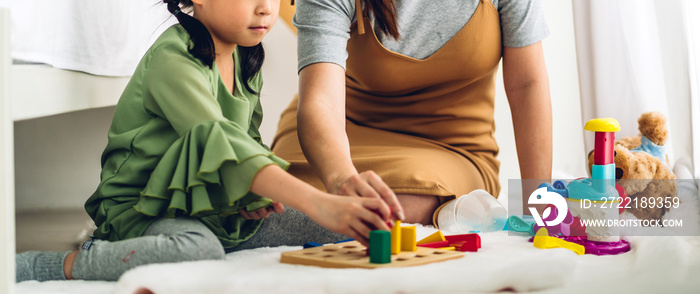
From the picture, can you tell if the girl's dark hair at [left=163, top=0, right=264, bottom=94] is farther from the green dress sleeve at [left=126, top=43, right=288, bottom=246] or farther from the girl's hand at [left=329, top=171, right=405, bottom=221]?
the girl's hand at [left=329, top=171, right=405, bottom=221]

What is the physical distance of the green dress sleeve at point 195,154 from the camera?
72 cm

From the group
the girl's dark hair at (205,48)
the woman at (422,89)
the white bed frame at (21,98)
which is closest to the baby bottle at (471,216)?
the woman at (422,89)

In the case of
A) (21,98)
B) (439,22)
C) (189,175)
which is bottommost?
(189,175)

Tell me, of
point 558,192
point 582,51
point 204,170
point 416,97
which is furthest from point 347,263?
point 582,51

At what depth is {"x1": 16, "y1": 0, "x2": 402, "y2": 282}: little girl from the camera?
71cm

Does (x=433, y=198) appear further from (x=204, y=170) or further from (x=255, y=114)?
(x=204, y=170)

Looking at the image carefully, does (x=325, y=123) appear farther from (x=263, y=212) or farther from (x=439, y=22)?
(x=439, y=22)

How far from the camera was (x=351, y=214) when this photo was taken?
667mm

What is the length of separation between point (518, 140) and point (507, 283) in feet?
1.79

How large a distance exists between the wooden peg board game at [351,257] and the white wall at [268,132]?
91 cm

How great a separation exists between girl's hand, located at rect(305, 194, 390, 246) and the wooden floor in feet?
1.97

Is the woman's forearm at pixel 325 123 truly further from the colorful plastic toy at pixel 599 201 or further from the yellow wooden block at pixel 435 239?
the colorful plastic toy at pixel 599 201

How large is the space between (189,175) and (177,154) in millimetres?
42

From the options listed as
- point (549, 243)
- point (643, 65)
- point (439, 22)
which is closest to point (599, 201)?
point (549, 243)
